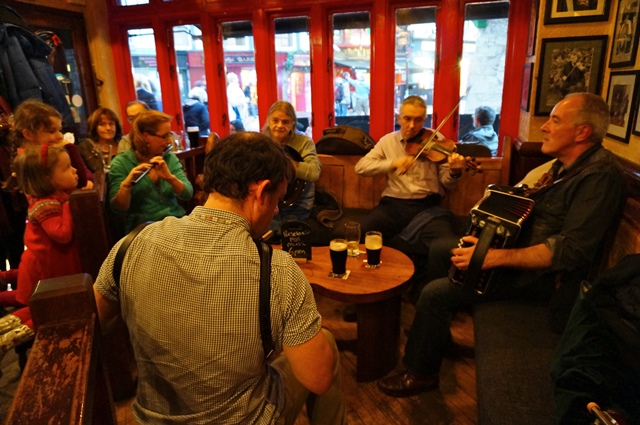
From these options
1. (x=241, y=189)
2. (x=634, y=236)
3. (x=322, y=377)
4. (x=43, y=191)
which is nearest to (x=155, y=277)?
(x=241, y=189)

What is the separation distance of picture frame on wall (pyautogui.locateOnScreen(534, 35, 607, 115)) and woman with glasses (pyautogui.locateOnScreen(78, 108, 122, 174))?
2.85 m

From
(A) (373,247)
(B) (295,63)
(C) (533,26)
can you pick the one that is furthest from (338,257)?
(B) (295,63)

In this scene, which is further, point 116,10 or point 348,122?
point 116,10

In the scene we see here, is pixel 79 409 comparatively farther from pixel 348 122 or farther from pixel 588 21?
pixel 348 122

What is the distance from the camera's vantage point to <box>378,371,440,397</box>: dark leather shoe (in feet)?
6.27

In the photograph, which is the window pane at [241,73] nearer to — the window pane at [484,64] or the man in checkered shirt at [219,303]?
the window pane at [484,64]

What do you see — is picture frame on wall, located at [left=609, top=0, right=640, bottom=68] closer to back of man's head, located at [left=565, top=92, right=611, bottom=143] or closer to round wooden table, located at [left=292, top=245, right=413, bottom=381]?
back of man's head, located at [left=565, top=92, right=611, bottom=143]

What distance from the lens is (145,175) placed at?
228 centimetres

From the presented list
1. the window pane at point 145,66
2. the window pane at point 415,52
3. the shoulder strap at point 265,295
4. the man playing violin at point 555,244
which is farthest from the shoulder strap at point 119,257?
the window pane at point 145,66

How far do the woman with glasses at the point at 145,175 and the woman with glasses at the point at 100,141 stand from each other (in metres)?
0.57

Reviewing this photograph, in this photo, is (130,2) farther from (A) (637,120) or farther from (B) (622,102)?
(A) (637,120)

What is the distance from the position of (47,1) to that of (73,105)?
100 cm

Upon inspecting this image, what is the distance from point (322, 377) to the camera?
0.99 meters

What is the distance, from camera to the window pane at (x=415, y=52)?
3.83 m
